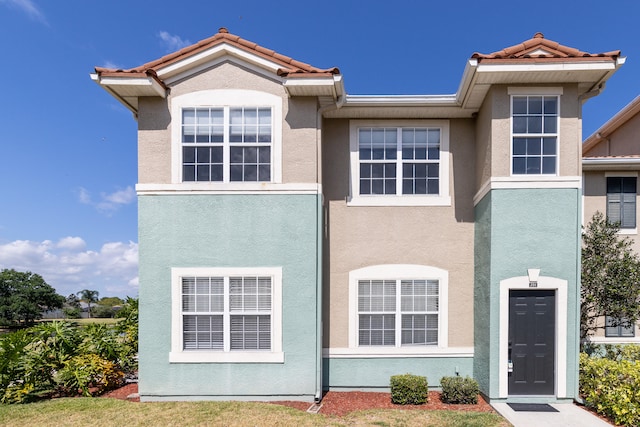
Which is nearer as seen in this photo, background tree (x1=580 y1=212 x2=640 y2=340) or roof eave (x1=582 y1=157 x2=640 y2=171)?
background tree (x1=580 y1=212 x2=640 y2=340)

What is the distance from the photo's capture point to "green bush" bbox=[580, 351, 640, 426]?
6738 mm

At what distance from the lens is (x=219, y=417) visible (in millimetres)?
6922

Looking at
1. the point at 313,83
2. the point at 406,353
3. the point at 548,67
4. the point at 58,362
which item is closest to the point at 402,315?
the point at 406,353

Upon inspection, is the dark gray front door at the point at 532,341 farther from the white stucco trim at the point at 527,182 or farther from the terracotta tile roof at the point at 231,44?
the terracotta tile roof at the point at 231,44

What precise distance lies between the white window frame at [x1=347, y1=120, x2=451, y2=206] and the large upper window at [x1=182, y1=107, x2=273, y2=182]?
225 cm

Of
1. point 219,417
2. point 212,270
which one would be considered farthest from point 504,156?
point 219,417

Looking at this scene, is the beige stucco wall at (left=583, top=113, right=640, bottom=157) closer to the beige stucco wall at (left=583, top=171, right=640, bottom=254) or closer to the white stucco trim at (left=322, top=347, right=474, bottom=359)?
the beige stucco wall at (left=583, top=171, right=640, bottom=254)

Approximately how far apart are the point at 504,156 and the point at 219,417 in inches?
312

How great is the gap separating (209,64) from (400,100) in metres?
4.51

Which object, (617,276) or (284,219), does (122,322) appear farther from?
(617,276)

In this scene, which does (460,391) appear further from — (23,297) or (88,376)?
(23,297)

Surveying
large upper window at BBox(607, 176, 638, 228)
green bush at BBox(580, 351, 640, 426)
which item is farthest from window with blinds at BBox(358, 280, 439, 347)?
large upper window at BBox(607, 176, 638, 228)

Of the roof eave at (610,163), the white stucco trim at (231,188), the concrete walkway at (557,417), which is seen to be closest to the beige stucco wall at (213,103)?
the white stucco trim at (231,188)

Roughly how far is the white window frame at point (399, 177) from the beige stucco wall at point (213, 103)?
148 cm
